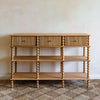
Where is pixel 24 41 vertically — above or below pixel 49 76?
above

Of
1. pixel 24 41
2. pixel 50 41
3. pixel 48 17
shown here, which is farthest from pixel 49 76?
pixel 48 17

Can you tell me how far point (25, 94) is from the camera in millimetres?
2596

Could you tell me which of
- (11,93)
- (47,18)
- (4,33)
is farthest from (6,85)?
(47,18)

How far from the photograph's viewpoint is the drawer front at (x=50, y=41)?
2.74m

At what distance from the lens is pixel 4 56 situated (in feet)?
10.7

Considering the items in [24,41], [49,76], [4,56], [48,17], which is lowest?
[49,76]

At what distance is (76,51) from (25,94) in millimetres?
1286

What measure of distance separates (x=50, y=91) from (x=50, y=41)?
2.64ft

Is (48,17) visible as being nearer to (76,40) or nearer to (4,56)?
(76,40)

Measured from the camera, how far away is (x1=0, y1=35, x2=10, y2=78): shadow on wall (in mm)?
3223

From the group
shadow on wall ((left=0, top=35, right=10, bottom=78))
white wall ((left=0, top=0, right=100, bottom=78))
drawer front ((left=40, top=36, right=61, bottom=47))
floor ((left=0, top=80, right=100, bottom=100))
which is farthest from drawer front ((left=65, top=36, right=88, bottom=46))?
shadow on wall ((left=0, top=35, right=10, bottom=78))

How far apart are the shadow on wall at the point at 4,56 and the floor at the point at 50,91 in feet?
0.81

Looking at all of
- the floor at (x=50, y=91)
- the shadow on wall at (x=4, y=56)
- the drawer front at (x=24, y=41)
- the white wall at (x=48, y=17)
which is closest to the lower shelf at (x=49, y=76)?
the floor at (x=50, y=91)

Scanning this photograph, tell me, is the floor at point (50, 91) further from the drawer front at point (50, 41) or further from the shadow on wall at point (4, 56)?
the drawer front at point (50, 41)
